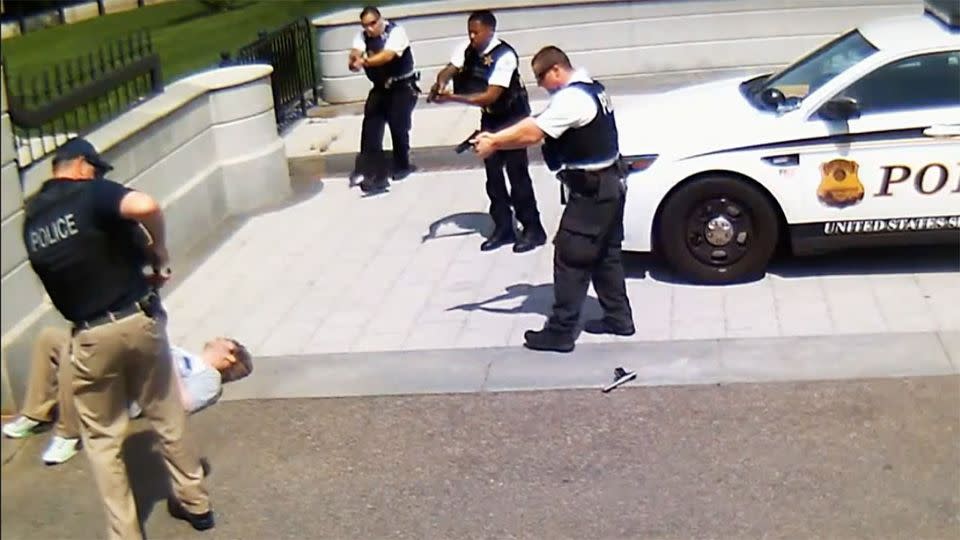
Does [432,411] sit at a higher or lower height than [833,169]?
lower

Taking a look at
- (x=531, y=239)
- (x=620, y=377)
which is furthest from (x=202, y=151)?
(x=620, y=377)

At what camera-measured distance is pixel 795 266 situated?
866 centimetres

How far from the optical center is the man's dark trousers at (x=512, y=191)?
942 centimetres

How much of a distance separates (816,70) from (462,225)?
10.6 ft

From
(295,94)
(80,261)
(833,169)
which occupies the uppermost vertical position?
(80,261)

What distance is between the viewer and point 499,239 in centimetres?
972

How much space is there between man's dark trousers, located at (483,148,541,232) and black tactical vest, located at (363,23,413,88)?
2.44 m

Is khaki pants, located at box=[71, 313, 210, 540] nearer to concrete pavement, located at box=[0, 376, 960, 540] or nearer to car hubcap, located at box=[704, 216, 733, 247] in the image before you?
concrete pavement, located at box=[0, 376, 960, 540]

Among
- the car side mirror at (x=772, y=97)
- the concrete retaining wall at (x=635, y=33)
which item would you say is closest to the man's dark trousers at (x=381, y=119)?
the car side mirror at (x=772, y=97)

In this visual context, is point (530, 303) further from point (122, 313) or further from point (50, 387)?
point (122, 313)

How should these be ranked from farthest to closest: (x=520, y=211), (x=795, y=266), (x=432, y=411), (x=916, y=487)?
1. (x=520, y=211)
2. (x=795, y=266)
3. (x=432, y=411)
4. (x=916, y=487)

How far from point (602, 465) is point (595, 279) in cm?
178

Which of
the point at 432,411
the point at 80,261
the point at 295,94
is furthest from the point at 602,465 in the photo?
the point at 295,94

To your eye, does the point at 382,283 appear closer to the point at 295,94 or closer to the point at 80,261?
the point at 80,261
